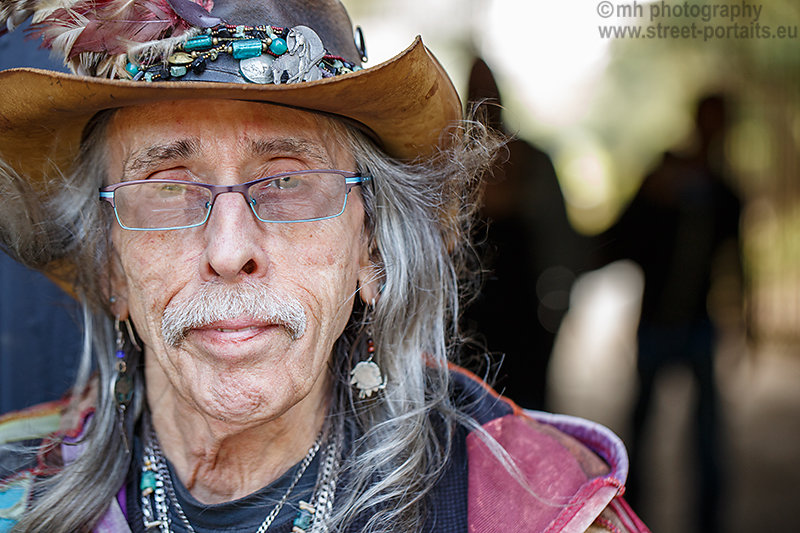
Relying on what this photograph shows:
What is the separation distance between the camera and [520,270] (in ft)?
15.4

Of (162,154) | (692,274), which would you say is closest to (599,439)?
(162,154)

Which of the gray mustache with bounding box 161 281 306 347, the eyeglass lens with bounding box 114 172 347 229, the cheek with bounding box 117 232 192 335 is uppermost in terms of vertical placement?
the eyeglass lens with bounding box 114 172 347 229

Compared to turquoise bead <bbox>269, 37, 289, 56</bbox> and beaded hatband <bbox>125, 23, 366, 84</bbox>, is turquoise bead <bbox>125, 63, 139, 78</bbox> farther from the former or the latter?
turquoise bead <bbox>269, 37, 289, 56</bbox>

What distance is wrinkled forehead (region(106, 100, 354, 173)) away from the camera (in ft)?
5.18

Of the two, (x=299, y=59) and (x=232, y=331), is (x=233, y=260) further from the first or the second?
(x=299, y=59)

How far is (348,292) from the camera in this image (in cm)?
175

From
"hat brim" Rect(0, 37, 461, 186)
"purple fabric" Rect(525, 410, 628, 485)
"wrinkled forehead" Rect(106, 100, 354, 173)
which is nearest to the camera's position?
"hat brim" Rect(0, 37, 461, 186)

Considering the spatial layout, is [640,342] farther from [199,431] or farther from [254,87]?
[254,87]

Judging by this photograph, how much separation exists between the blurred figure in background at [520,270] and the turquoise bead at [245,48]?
2.89 meters

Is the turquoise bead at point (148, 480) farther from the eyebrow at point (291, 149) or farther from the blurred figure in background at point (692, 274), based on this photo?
the blurred figure in background at point (692, 274)

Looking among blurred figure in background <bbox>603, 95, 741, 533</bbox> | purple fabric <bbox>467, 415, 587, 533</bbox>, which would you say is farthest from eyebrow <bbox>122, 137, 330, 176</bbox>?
blurred figure in background <bbox>603, 95, 741, 533</bbox>

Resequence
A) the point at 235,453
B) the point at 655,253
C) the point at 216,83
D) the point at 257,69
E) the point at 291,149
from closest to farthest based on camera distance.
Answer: the point at 216,83 < the point at 257,69 < the point at 291,149 < the point at 235,453 < the point at 655,253

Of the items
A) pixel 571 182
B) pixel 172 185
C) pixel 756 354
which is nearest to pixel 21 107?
pixel 172 185

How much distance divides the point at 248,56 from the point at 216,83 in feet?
0.47
